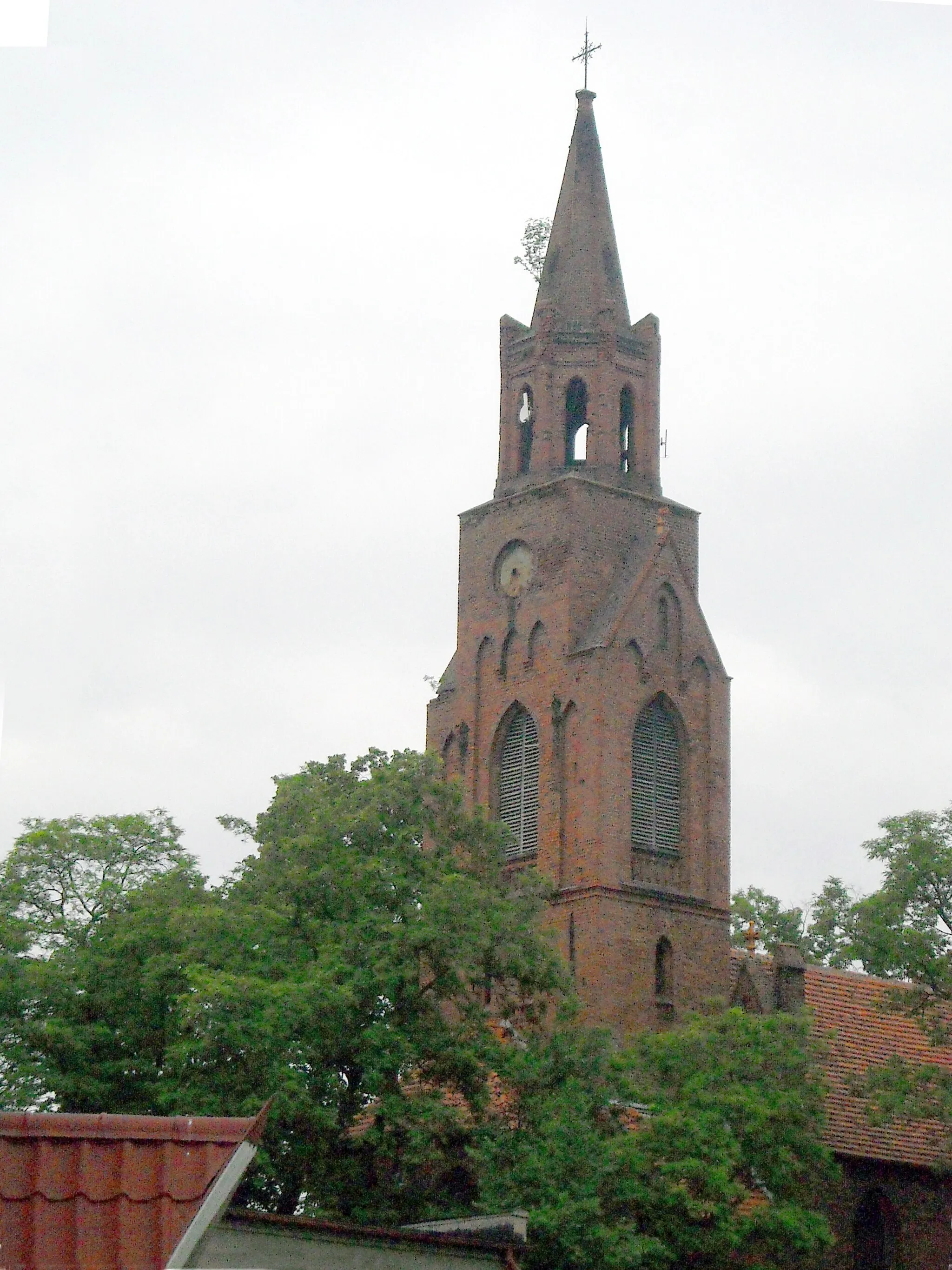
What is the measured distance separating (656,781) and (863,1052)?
25.7 feet

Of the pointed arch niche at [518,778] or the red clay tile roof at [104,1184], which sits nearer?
the red clay tile roof at [104,1184]

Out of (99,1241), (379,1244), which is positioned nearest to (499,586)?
(379,1244)

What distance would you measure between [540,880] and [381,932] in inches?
213

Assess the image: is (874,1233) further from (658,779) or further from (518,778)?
(518,778)

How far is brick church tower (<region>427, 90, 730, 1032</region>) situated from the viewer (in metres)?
48.4

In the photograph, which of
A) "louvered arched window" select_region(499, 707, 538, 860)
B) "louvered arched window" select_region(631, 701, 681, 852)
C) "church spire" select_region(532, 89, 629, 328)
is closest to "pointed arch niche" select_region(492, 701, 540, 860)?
"louvered arched window" select_region(499, 707, 538, 860)

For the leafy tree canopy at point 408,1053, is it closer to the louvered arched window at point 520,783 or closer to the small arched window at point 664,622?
the louvered arched window at point 520,783

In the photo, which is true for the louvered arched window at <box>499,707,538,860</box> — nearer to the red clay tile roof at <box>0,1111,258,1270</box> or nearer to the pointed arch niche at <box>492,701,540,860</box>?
the pointed arch niche at <box>492,701,540,860</box>

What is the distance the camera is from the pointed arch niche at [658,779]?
49844 millimetres

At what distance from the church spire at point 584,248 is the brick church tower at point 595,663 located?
52 millimetres

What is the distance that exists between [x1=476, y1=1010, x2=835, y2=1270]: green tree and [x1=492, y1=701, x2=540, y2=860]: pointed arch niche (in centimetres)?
1082

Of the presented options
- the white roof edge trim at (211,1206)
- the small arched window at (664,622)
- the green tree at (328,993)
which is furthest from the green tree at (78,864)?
the white roof edge trim at (211,1206)

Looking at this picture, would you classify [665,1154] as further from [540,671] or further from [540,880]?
[540,671]

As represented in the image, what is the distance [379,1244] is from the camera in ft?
70.2
